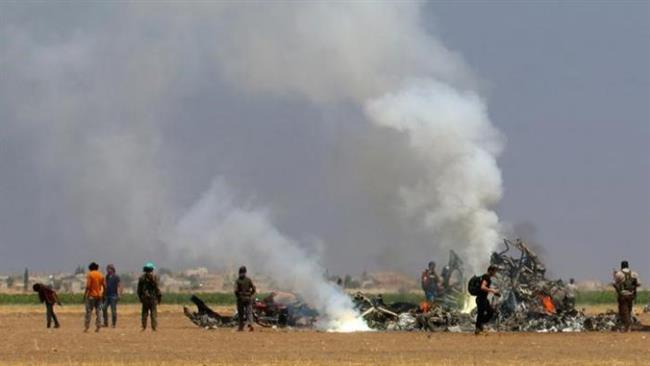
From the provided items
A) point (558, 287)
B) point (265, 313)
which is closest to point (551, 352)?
point (558, 287)

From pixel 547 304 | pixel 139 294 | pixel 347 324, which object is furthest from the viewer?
pixel 547 304

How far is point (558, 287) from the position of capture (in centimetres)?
4228

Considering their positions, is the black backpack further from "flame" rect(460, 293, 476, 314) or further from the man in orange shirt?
the man in orange shirt

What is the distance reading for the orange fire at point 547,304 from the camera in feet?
134

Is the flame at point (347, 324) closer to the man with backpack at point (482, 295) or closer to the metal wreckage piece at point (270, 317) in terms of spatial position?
the metal wreckage piece at point (270, 317)

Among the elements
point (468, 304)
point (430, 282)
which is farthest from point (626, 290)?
point (430, 282)

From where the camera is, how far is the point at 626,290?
127 feet

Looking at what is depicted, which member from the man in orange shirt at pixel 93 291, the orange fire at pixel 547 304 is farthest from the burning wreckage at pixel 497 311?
the man in orange shirt at pixel 93 291

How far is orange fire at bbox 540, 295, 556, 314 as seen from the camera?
40.9 metres

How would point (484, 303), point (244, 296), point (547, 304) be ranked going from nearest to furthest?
1. point (484, 303)
2. point (244, 296)
3. point (547, 304)

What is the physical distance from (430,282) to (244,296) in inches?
324

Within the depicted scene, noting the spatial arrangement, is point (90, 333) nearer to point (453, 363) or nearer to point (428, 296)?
point (428, 296)

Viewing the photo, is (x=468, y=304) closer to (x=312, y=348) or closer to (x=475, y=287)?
(x=475, y=287)

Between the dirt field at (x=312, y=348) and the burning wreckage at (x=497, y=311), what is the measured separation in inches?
78.5
